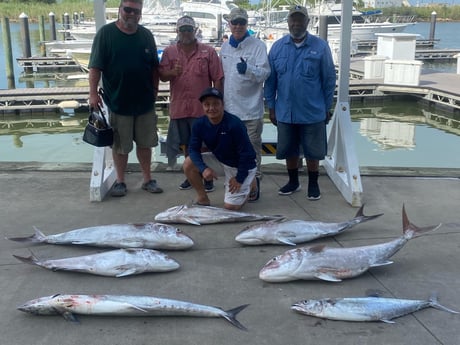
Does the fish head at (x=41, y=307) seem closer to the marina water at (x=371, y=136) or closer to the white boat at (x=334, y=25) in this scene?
the marina water at (x=371, y=136)

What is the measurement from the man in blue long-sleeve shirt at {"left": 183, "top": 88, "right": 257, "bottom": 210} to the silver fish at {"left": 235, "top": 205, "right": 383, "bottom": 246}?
67 cm

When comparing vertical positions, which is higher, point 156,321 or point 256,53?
point 256,53

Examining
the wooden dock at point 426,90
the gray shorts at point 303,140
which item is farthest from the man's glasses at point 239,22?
the wooden dock at point 426,90

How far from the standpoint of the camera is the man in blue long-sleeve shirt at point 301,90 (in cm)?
486

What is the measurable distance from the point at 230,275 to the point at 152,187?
2.05 meters

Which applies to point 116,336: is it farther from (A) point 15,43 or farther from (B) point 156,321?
(A) point 15,43

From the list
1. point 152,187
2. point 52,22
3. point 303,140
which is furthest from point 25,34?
point 303,140

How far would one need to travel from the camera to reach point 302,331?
115 inches

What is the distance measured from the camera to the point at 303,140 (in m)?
5.11

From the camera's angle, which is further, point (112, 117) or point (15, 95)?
point (15, 95)

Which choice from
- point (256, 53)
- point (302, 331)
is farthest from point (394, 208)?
point (302, 331)

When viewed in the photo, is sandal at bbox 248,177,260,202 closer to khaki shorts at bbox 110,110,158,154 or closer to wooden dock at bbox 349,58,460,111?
khaki shorts at bbox 110,110,158,154

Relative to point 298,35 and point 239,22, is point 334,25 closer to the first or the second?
point 298,35

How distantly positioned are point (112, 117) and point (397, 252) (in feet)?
10.1
